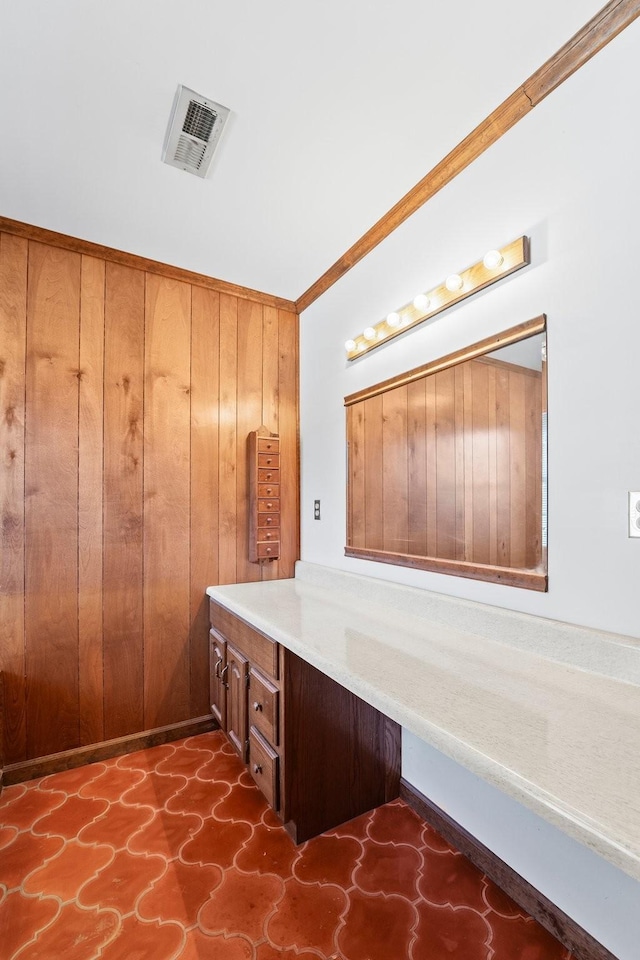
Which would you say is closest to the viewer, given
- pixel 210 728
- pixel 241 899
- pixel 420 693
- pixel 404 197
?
pixel 420 693

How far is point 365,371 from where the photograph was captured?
2.07 m

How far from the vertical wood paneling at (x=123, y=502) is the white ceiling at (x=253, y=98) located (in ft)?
1.25

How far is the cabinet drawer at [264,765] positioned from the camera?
1.56m

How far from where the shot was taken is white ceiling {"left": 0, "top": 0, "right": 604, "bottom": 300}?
1.13 m

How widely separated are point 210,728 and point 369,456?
1574mm

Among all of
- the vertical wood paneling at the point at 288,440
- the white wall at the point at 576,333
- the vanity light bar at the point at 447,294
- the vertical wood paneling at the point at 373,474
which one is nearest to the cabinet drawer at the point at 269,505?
the vertical wood paneling at the point at 288,440

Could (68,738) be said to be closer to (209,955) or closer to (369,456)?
(209,955)

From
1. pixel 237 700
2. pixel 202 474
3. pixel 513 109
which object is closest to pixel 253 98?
pixel 513 109

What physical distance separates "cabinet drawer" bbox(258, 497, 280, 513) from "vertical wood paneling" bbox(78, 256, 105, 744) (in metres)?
0.76

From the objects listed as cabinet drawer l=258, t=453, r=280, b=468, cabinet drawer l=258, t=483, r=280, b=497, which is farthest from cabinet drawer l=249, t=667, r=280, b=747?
cabinet drawer l=258, t=453, r=280, b=468

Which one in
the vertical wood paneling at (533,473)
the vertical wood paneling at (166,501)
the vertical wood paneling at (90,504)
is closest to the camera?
the vertical wood paneling at (533,473)

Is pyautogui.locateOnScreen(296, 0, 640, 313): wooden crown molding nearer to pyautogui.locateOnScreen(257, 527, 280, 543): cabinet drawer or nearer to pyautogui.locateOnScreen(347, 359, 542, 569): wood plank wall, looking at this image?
pyautogui.locateOnScreen(347, 359, 542, 569): wood plank wall

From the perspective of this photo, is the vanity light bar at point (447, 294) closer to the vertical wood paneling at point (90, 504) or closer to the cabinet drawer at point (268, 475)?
the cabinet drawer at point (268, 475)

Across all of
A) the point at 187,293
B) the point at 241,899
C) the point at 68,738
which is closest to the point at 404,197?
the point at 187,293
